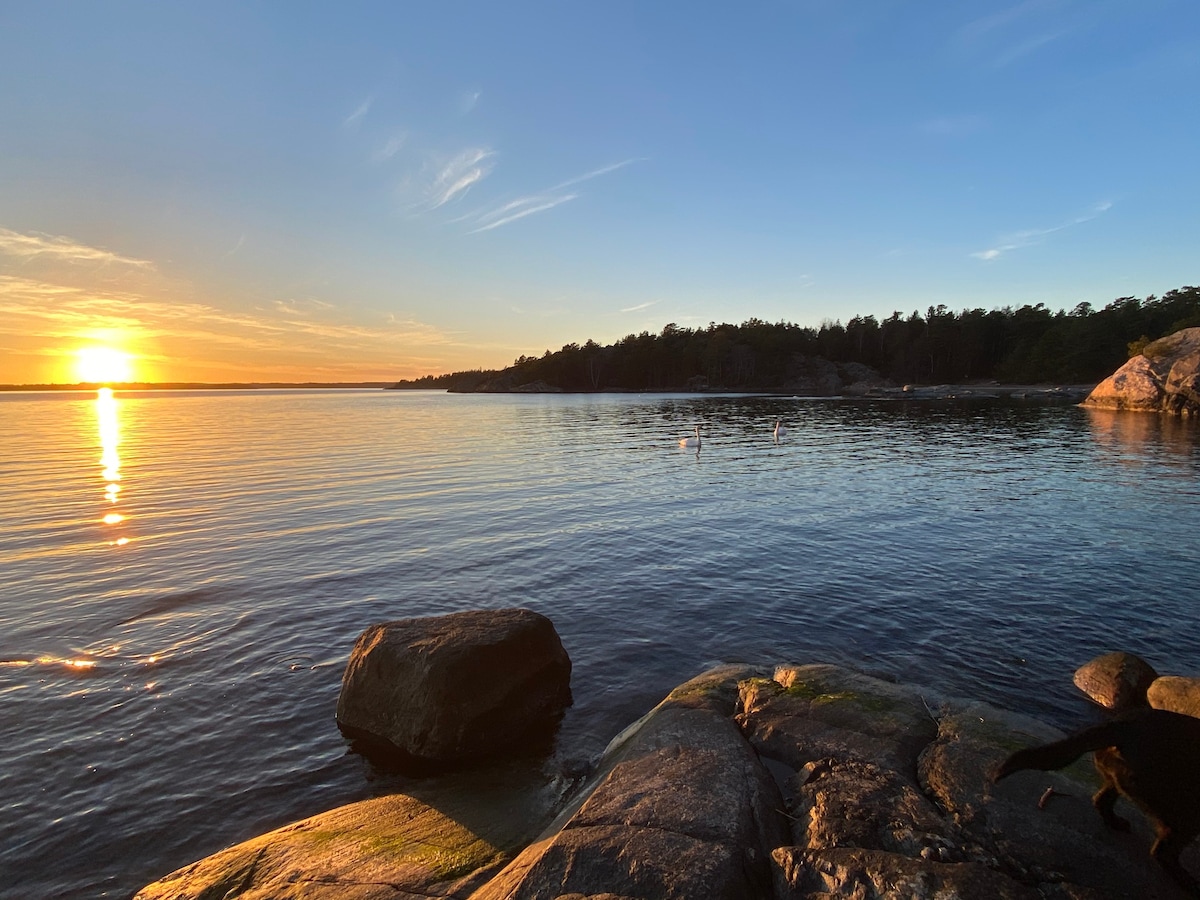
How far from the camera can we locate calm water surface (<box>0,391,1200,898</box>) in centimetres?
841

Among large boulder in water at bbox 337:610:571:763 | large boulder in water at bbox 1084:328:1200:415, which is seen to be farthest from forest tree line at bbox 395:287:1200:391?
large boulder in water at bbox 337:610:571:763

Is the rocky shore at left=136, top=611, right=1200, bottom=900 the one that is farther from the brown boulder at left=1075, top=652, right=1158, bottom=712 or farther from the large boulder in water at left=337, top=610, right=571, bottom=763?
the brown boulder at left=1075, top=652, right=1158, bottom=712

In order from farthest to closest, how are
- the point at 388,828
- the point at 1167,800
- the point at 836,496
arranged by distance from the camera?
the point at 836,496
the point at 388,828
the point at 1167,800

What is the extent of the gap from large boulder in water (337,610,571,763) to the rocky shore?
0.06 m

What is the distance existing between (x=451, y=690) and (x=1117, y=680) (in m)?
10.9

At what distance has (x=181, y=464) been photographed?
40125 mm

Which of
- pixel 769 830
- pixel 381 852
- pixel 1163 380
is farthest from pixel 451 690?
pixel 1163 380

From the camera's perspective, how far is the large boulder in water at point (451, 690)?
28.5 ft

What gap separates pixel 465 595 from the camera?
15367 mm

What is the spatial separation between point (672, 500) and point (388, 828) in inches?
858

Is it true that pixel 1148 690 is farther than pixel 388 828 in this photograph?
Yes

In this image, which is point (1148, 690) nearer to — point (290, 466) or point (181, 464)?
point (290, 466)

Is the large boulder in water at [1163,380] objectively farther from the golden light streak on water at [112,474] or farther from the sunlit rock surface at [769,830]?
the golden light streak on water at [112,474]

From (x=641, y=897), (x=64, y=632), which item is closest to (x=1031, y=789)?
(x=641, y=897)
